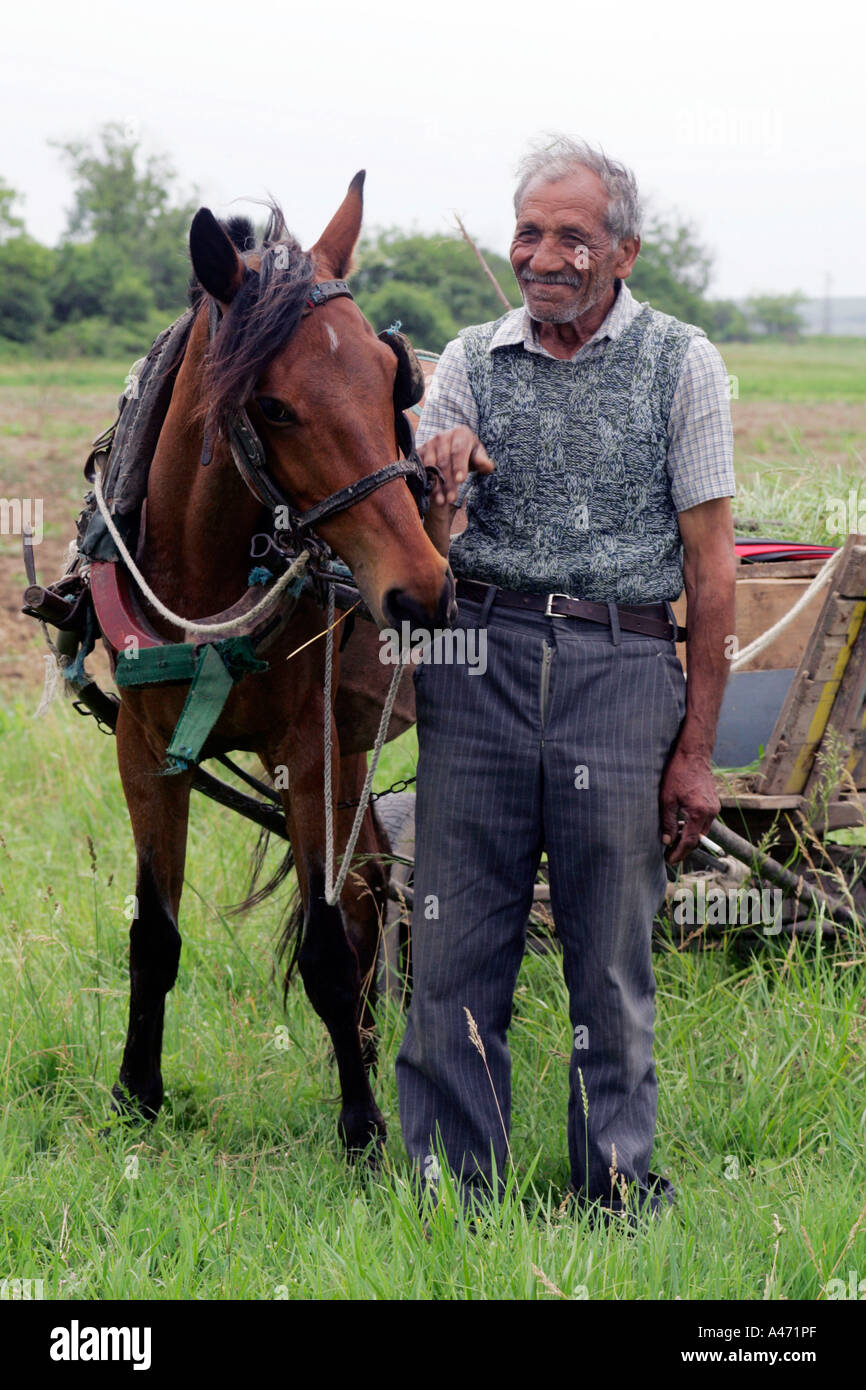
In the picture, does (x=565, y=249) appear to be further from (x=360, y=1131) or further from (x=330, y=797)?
(x=360, y=1131)

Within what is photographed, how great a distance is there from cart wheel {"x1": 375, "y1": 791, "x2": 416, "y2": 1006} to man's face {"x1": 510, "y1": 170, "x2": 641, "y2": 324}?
61.6 inches

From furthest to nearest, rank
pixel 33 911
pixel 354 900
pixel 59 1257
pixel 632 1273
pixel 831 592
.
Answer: pixel 33 911 → pixel 354 900 → pixel 831 592 → pixel 59 1257 → pixel 632 1273

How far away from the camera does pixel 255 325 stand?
2.43 m

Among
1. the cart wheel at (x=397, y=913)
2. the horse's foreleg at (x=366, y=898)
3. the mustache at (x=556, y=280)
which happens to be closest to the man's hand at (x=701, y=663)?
the mustache at (x=556, y=280)

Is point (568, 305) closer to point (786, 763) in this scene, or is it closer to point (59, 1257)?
point (786, 763)

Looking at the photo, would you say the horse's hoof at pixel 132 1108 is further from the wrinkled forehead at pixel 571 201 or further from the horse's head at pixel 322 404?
the wrinkled forehead at pixel 571 201

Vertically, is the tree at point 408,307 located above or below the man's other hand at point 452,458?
above

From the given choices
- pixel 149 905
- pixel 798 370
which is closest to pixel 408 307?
pixel 149 905

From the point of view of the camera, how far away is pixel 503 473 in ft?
8.95

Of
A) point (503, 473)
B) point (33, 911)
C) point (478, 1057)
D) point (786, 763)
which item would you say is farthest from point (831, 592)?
point (33, 911)

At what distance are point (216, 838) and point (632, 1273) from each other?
3.20 metres

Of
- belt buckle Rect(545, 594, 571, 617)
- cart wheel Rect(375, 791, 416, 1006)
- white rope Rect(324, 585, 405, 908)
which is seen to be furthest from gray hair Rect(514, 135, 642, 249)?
cart wheel Rect(375, 791, 416, 1006)

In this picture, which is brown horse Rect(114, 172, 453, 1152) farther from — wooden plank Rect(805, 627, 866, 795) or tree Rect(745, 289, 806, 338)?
tree Rect(745, 289, 806, 338)

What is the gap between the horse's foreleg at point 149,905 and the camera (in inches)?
127
